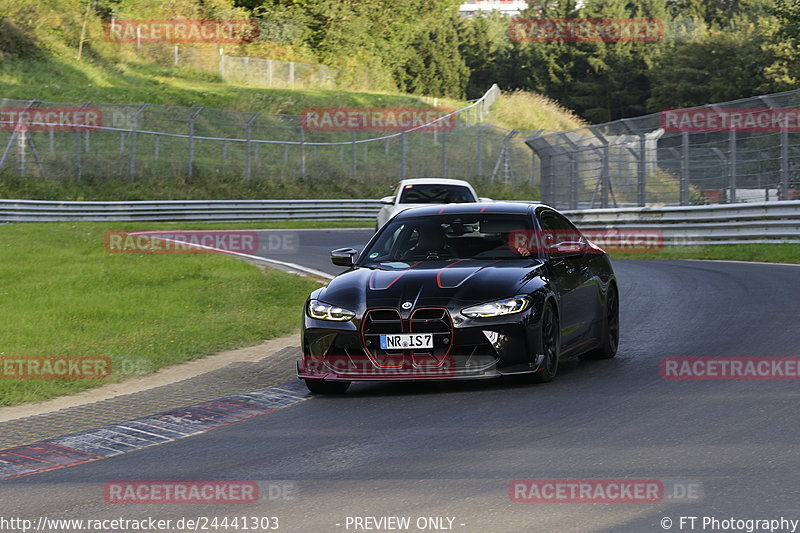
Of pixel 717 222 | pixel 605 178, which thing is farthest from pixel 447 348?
Result: pixel 605 178

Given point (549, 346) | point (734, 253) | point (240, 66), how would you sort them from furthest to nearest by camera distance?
point (240, 66) → point (734, 253) → point (549, 346)

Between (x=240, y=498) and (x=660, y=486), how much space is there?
203 cm

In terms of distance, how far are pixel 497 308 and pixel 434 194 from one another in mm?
13816

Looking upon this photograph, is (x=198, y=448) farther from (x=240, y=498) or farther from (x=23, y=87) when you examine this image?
(x=23, y=87)

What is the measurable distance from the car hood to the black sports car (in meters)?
0.01

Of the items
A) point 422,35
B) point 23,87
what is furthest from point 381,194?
point 422,35

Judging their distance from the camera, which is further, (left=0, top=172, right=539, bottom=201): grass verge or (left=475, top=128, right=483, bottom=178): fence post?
(left=475, top=128, right=483, bottom=178): fence post

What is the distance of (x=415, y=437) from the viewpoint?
728 cm

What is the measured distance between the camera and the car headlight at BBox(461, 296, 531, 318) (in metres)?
8.63

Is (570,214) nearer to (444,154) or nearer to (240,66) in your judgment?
(444,154)

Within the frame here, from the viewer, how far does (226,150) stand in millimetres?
45500

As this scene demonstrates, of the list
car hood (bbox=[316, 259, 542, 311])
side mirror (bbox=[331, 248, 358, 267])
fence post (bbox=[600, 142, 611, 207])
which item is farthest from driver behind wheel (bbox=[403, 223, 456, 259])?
fence post (bbox=[600, 142, 611, 207])

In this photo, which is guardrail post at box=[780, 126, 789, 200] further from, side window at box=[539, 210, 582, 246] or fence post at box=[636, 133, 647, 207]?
side window at box=[539, 210, 582, 246]

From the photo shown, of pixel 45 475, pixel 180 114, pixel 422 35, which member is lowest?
pixel 45 475
